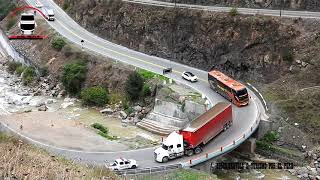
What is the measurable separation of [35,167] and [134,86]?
26.0 m

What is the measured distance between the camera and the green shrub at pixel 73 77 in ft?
209

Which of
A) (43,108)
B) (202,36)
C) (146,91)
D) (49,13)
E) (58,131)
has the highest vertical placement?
(202,36)

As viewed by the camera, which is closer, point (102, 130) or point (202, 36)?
point (102, 130)

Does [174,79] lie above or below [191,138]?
below

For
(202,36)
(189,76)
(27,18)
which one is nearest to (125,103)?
(189,76)

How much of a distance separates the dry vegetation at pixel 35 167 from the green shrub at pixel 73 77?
2651cm

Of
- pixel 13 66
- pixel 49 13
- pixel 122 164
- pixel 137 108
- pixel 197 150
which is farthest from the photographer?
pixel 49 13

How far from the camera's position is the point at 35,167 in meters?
33.7

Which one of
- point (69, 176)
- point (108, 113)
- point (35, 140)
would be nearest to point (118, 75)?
point (108, 113)

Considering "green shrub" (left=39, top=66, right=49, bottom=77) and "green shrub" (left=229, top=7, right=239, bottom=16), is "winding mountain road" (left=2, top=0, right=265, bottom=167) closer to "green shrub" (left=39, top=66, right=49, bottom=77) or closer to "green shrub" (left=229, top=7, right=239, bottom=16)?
"green shrub" (left=39, top=66, right=49, bottom=77)

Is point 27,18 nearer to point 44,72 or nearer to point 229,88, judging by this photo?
point 44,72

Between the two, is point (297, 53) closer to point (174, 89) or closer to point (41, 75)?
point (174, 89)

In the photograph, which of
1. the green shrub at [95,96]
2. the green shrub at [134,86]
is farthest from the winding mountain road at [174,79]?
the green shrub at [95,96]

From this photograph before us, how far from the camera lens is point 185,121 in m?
53.1
